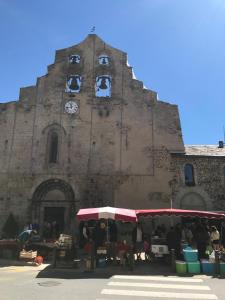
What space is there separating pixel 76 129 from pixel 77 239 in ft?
25.0

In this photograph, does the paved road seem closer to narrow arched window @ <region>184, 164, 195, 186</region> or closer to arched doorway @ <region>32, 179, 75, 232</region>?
arched doorway @ <region>32, 179, 75, 232</region>

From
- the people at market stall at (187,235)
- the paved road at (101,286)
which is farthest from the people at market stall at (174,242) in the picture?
the paved road at (101,286)

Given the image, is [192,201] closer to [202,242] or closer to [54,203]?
[202,242]

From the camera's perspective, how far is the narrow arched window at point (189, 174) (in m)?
22.8

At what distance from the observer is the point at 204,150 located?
967 inches

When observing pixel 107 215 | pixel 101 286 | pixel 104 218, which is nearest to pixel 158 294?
pixel 101 286

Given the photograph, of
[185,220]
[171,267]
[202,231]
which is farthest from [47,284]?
[185,220]

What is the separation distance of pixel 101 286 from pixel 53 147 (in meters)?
14.9

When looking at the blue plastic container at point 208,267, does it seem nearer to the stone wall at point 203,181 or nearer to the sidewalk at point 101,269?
the sidewalk at point 101,269

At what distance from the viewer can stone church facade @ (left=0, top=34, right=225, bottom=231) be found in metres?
22.5

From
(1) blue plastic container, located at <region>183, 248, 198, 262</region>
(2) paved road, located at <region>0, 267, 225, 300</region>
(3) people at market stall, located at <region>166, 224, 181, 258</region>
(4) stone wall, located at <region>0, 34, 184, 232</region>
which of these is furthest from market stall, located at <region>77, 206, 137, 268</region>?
(4) stone wall, located at <region>0, 34, 184, 232</region>

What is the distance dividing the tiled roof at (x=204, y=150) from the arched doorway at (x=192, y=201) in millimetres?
3019

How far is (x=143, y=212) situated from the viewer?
15820 mm

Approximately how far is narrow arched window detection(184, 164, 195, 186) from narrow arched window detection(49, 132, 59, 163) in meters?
9.07
